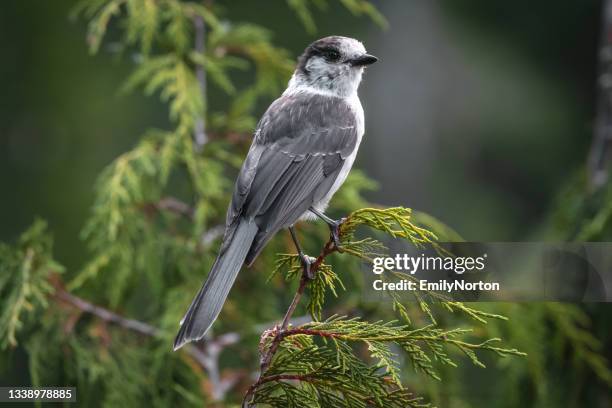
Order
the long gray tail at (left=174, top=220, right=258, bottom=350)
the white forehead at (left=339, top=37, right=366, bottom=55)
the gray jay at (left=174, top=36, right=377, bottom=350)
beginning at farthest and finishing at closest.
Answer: the white forehead at (left=339, top=37, right=366, bottom=55)
the gray jay at (left=174, top=36, right=377, bottom=350)
the long gray tail at (left=174, top=220, right=258, bottom=350)

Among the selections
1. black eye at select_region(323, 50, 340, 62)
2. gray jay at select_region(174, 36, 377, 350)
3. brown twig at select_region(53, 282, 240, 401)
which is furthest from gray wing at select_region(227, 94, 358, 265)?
brown twig at select_region(53, 282, 240, 401)

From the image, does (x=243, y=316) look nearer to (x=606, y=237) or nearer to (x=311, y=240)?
(x=311, y=240)

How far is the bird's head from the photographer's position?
3854 mm

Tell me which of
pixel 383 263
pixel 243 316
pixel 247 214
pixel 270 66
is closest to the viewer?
pixel 383 263

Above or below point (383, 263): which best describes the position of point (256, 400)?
below

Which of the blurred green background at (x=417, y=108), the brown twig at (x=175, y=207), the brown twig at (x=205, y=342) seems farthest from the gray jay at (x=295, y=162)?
the blurred green background at (x=417, y=108)

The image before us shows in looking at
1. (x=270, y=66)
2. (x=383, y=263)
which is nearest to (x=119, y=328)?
(x=270, y=66)

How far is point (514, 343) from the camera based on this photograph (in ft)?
13.2

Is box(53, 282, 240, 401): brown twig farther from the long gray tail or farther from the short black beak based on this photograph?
the short black beak

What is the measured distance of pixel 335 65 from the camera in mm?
3883

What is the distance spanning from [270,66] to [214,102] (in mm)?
3783

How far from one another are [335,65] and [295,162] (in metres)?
0.59

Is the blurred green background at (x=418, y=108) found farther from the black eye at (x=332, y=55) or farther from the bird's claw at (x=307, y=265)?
the bird's claw at (x=307, y=265)

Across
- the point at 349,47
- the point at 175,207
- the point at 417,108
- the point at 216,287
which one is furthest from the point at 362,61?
the point at 417,108
